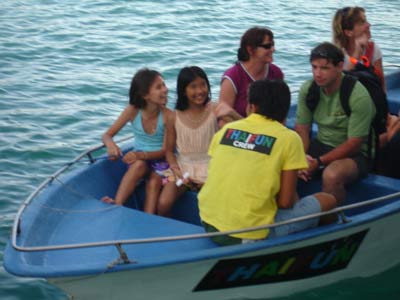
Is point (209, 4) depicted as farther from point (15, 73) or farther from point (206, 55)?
point (15, 73)

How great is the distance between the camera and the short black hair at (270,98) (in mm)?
4578

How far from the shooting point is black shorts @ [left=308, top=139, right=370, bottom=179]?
548 cm

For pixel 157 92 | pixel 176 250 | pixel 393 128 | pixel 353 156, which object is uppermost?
pixel 157 92

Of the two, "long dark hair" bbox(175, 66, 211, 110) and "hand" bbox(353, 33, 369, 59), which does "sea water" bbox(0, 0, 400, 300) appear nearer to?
"long dark hair" bbox(175, 66, 211, 110)

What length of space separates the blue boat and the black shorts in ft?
0.24

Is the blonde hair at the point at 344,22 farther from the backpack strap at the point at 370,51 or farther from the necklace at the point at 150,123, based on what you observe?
the necklace at the point at 150,123

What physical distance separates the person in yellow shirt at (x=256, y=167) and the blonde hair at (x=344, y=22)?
68.4 inches

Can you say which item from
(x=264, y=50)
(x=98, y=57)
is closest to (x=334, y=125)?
(x=264, y=50)

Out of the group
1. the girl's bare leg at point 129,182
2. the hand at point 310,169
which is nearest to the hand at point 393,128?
the hand at point 310,169

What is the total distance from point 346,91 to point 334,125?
0.27 m

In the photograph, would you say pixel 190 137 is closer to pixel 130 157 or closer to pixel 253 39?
pixel 130 157

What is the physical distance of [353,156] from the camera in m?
5.48

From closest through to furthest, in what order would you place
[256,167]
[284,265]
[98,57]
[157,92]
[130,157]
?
1. [256,167]
2. [284,265]
3. [157,92]
4. [130,157]
5. [98,57]

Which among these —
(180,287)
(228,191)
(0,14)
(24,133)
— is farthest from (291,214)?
(0,14)
